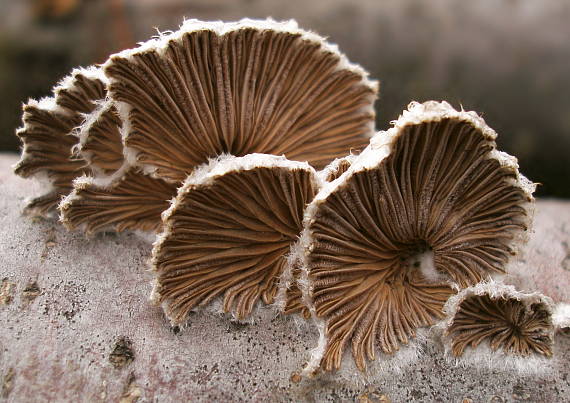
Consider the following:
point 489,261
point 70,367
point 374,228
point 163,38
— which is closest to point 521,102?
point 489,261

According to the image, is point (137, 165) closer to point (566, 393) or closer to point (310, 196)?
point (310, 196)

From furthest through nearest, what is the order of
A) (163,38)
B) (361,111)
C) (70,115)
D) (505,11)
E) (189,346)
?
(505,11) → (361,111) → (70,115) → (189,346) → (163,38)

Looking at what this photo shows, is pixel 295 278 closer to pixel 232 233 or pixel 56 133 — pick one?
pixel 232 233

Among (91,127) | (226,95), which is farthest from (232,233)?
(91,127)

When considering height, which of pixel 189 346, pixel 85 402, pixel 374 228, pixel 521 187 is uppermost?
pixel 521 187

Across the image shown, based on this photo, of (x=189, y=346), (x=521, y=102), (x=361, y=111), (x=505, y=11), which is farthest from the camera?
(x=521, y=102)

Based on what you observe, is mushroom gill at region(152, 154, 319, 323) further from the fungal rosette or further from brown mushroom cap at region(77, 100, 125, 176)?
the fungal rosette
